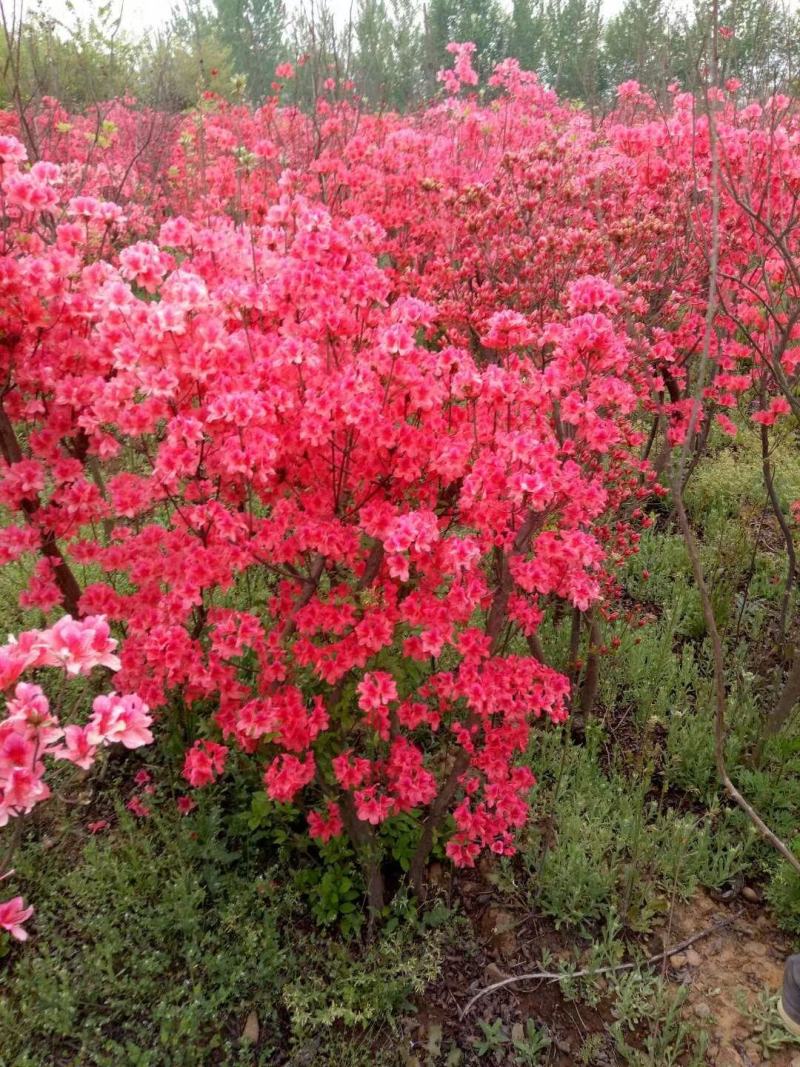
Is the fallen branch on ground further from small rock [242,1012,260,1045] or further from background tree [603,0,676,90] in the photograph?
background tree [603,0,676,90]

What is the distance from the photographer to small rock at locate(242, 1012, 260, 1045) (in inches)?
92.5

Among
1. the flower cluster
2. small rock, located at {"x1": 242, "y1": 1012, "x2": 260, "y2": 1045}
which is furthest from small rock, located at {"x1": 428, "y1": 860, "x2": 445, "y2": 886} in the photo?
the flower cluster

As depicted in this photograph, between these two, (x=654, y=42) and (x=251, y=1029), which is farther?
(x=654, y=42)

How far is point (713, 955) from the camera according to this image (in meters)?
2.74

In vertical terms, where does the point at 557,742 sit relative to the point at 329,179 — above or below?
below

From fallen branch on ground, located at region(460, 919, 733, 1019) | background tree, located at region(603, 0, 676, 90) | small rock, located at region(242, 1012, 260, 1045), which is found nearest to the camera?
small rock, located at region(242, 1012, 260, 1045)

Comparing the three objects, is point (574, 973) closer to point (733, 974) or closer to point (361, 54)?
point (733, 974)

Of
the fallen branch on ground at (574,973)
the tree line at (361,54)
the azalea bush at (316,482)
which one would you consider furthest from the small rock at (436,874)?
the tree line at (361,54)

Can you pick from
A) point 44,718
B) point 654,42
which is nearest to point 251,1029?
point 44,718

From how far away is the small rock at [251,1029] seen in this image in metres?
2.35

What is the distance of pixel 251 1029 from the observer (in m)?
2.38

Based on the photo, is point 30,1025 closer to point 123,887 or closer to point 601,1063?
point 123,887

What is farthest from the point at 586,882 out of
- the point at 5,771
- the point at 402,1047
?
the point at 5,771

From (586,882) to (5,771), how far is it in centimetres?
231
